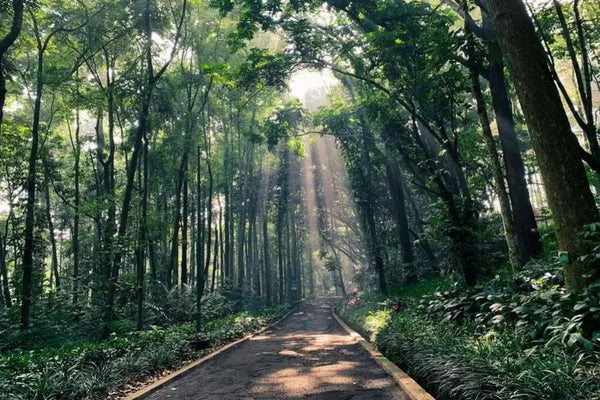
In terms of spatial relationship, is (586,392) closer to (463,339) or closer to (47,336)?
(463,339)

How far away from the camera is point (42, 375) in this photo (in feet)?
18.5

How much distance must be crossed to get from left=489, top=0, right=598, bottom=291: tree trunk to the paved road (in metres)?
2.72

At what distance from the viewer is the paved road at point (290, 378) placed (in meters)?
5.41

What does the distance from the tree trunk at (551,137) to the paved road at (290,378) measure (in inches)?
107

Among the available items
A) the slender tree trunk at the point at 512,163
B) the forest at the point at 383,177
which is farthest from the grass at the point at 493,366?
the slender tree trunk at the point at 512,163

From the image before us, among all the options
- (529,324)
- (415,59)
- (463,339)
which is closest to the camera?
(529,324)

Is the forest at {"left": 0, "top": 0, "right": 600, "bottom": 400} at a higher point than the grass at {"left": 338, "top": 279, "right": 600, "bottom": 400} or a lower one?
higher

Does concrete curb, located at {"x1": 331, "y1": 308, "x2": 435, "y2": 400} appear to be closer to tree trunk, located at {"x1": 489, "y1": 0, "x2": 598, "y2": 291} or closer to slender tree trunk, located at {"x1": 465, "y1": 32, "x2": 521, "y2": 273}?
tree trunk, located at {"x1": 489, "y1": 0, "x2": 598, "y2": 291}

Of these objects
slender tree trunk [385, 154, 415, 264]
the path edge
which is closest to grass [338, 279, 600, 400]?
the path edge

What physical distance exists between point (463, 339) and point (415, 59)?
770 centimetres

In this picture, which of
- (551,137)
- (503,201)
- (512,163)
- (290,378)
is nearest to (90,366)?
(290,378)

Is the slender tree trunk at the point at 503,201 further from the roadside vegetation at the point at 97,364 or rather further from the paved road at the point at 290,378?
the roadside vegetation at the point at 97,364

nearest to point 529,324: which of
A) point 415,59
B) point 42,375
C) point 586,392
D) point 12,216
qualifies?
point 586,392

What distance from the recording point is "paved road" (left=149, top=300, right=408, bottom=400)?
5.41 m
